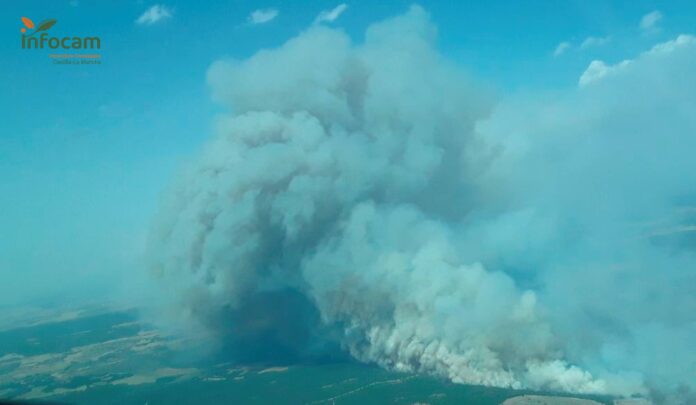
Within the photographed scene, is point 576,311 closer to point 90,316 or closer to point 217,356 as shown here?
point 217,356

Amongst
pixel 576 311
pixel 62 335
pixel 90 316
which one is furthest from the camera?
pixel 90 316

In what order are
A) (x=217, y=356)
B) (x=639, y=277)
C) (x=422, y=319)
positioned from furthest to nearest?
(x=639, y=277) < (x=217, y=356) < (x=422, y=319)

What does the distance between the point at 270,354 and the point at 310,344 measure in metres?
5.49

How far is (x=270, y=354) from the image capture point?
67562mm

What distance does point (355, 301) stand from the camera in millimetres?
56844

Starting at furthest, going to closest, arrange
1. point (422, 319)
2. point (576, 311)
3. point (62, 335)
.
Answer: point (62, 335) → point (576, 311) → point (422, 319)

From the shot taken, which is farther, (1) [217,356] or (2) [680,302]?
(1) [217,356]

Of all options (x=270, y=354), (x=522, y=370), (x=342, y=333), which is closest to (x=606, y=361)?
(x=522, y=370)

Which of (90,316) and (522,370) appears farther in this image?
(90,316)

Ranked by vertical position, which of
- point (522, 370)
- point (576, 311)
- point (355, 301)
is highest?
point (355, 301)

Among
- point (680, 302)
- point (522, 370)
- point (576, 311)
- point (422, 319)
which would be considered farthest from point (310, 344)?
point (680, 302)

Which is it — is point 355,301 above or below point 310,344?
above

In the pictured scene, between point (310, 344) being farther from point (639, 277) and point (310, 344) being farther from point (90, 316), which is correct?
point (90, 316)

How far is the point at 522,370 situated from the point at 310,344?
81.4 ft
